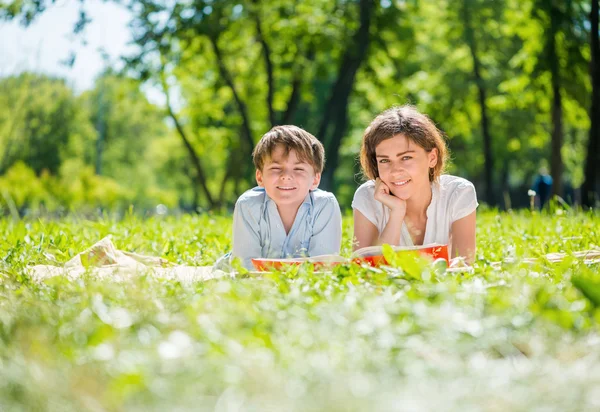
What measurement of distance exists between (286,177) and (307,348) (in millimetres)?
2697

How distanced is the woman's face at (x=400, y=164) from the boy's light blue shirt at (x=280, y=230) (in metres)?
0.44

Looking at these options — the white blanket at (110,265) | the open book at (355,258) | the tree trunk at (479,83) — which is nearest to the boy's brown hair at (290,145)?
the white blanket at (110,265)

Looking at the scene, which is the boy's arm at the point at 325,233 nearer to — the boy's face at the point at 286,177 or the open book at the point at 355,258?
the boy's face at the point at 286,177

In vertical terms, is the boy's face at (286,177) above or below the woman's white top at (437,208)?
above

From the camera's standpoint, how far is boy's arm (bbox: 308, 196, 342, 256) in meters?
4.75

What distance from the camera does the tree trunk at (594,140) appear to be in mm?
12541

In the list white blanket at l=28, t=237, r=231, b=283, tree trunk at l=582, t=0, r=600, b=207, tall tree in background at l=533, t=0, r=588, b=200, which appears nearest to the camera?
white blanket at l=28, t=237, r=231, b=283

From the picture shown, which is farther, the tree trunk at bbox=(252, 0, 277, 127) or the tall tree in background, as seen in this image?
the tree trunk at bbox=(252, 0, 277, 127)

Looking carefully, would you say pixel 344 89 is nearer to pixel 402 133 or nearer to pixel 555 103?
pixel 555 103

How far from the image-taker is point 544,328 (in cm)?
215

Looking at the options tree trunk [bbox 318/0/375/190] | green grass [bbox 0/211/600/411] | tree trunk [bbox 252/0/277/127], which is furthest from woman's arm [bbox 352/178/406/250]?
tree trunk [bbox 252/0/277/127]

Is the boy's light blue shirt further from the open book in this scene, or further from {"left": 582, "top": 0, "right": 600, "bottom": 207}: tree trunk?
{"left": 582, "top": 0, "right": 600, "bottom": 207}: tree trunk

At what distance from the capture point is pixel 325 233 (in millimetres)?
4766

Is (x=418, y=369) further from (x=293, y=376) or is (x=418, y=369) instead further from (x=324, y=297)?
(x=324, y=297)
